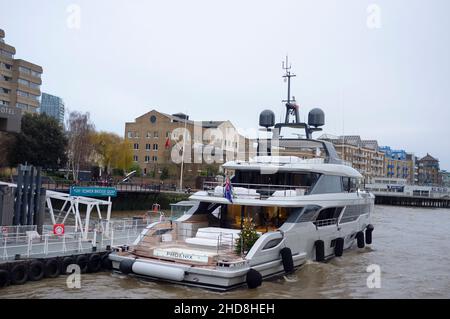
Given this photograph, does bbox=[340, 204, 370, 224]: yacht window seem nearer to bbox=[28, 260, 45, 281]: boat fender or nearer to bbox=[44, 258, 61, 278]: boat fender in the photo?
bbox=[44, 258, 61, 278]: boat fender

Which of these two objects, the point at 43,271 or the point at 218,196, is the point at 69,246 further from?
the point at 218,196

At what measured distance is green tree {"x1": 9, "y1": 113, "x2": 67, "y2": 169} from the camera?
2009 inches

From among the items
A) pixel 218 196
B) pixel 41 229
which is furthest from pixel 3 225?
pixel 218 196

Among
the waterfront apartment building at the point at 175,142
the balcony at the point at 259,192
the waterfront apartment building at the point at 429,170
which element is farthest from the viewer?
the waterfront apartment building at the point at 429,170

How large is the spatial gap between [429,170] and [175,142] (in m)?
149

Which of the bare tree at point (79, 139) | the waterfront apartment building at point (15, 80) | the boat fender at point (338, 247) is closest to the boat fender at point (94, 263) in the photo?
the boat fender at point (338, 247)

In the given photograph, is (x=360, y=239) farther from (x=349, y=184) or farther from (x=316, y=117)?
(x=316, y=117)

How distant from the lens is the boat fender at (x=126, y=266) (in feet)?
51.3

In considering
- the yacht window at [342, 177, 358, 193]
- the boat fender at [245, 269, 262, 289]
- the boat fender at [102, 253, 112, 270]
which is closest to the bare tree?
the yacht window at [342, 177, 358, 193]

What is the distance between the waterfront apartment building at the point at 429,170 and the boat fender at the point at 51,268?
602 ft

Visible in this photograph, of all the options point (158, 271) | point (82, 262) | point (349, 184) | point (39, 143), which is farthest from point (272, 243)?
point (39, 143)

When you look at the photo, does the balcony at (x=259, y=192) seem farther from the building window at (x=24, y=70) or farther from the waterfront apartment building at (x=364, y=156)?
the waterfront apartment building at (x=364, y=156)

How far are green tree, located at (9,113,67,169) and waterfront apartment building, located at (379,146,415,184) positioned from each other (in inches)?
4288
